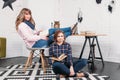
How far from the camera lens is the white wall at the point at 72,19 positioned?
5004mm

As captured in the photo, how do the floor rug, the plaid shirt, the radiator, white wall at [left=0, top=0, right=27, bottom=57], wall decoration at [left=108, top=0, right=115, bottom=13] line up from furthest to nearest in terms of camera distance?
white wall at [left=0, top=0, right=27, bottom=57]
the radiator
wall decoration at [left=108, top=0, right=115, bottom=13]
the plaid shirt
the floor rug

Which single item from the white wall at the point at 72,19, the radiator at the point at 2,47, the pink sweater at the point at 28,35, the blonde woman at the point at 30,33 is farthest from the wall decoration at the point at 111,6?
the radiator at the point at 2,47

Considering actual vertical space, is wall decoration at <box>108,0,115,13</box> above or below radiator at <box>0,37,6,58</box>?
above

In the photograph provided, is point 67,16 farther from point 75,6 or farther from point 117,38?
point 117,38

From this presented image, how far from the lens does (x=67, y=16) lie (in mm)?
5754

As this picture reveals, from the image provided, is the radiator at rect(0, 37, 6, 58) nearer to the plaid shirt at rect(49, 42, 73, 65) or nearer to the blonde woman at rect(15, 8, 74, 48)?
the blonde woman at rect(15, 8, 74, 48)

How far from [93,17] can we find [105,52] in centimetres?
83

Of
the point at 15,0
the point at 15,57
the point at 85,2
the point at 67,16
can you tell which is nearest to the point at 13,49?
the point at 15,57

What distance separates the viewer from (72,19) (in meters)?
5.67

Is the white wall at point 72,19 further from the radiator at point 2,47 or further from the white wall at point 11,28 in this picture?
the radiator at point 2,47

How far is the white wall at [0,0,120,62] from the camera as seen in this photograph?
5.00 meters

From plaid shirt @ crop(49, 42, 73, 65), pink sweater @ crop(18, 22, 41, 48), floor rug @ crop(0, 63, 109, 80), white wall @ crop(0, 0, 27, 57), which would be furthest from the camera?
white wall @ crop(0, 0, 27, 57)

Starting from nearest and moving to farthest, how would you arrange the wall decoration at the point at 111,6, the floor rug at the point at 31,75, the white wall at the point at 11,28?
the floor rug at the point at 31,75 → the wall decoration at the point at 111,6 → the white wall at the point at 11,28

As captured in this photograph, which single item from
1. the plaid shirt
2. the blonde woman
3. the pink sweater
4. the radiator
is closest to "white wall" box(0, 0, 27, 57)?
the radiator
